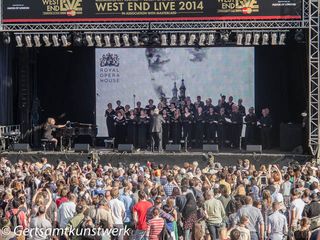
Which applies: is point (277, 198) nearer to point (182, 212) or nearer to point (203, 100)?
point (182, 212)

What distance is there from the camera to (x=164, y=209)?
47.6 ft

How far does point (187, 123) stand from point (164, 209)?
1561 cm

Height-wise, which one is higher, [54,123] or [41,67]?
[41,67]

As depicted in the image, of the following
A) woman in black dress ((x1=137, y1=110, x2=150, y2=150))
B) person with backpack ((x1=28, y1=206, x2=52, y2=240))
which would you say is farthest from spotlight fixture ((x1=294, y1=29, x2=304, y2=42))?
person with backpack ((x1=28, y1=206, x2=52, y2=240))

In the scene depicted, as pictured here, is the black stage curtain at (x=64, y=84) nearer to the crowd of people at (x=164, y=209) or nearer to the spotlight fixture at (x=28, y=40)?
the spotlight fixture at (x=28, y=40)

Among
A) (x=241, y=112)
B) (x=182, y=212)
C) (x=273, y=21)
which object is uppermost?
(x=273, y=21)

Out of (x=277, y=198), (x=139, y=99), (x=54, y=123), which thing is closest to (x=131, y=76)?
(x=139, y=99)

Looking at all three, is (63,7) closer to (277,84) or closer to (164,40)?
(164,40)

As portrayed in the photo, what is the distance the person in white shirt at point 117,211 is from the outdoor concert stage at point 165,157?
12143 millimetres

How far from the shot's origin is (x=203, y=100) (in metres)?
31.0

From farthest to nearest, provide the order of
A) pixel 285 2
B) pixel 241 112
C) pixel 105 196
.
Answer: pixel 241 112 < pixel 285 2 < pixel 105 196

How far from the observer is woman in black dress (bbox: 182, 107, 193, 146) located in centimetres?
3002

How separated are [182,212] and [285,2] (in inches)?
529

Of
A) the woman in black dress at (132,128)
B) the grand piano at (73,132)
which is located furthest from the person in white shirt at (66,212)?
the woman in black dress at (132,128)
